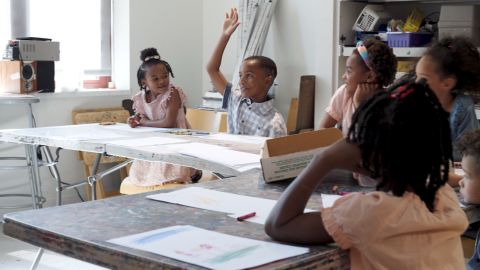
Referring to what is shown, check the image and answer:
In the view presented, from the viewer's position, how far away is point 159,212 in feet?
5.15

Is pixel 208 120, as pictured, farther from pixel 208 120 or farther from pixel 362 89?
pixel 362 89

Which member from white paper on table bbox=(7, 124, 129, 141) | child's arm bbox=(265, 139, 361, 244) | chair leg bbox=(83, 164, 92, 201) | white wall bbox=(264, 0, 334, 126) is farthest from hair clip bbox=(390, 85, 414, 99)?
chair leg bbox=(83, 164, 92, 201)

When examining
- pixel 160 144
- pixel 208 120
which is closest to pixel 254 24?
pixel 208 120

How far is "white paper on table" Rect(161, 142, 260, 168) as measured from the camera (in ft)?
8.20

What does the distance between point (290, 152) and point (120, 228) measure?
73 cm

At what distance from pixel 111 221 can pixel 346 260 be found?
483 millimetres

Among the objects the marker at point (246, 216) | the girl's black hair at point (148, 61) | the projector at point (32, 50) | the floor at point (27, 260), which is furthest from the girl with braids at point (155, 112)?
the marker at point (246, 216)

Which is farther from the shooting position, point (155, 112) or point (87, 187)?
point (87, 187)

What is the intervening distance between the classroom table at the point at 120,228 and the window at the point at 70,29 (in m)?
3.34

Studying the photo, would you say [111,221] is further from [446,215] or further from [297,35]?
[297,35]

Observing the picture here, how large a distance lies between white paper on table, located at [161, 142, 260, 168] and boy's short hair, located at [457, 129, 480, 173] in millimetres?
671

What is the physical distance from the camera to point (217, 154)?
269 centimetres

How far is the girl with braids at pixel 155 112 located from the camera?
3535 millimetres

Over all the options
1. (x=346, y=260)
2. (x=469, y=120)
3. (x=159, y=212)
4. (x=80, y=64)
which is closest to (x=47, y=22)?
(x=80, y=64)
